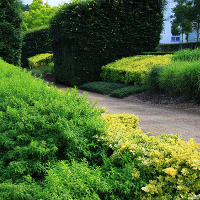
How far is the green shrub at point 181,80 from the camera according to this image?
21.5ft

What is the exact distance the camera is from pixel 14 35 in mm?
12445

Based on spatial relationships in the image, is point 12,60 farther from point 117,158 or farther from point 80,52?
point 117,158

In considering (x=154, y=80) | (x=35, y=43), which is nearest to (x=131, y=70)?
(x=154, y=80)

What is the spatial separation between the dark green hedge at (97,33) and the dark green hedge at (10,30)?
1970mm

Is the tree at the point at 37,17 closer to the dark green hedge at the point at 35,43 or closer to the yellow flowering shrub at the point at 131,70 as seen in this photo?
the dark green hedge at the point at 35,43

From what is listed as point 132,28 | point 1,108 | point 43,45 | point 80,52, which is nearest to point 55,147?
point 1,108

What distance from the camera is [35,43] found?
2211cm

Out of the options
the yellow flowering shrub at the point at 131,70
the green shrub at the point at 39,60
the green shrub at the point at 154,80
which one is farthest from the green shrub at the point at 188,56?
the green shrub at the point at 39,60

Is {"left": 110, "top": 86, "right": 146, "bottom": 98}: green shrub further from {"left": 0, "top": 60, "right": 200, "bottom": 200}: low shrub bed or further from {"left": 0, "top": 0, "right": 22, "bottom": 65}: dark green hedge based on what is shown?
{"left": 0, "top": 0, "right": 22, "bottom": 65}: dark green hedge

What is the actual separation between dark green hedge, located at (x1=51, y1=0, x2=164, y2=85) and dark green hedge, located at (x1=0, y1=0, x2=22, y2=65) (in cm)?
197

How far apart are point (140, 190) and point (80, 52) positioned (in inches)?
428

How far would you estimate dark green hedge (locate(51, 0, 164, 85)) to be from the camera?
1220cm

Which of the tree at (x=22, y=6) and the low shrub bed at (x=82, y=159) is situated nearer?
the low shrub bed at (x=82, y=159)

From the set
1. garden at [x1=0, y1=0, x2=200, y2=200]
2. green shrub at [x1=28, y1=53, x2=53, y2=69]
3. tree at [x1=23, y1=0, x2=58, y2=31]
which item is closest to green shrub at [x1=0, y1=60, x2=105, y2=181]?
garden at [x1=0, y1=0, x2=200, y2=200]
